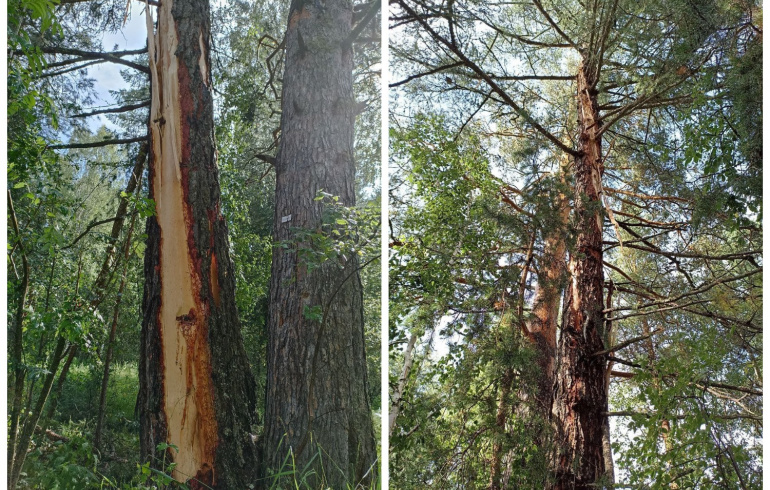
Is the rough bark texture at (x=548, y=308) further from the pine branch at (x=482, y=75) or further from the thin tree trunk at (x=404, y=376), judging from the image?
the thin tree trunk at (x=404, y=376)

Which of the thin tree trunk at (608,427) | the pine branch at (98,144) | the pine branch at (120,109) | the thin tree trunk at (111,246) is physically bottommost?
the thin tree trunk at (608,427)

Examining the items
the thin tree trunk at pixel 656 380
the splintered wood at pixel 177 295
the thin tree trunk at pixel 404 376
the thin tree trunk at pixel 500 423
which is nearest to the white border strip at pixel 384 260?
the thin tree trunk at pixel 404 376

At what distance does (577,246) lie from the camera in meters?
2.11

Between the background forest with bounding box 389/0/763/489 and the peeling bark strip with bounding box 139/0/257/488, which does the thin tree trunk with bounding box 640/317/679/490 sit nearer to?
the background forest with bounding box 389/0/763/489

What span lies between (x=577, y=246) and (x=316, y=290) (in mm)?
897

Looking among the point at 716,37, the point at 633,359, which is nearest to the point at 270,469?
the point at 633,359

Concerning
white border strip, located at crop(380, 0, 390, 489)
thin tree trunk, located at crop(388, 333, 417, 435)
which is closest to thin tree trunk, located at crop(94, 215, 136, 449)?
white border strip, located at crop(380, 0, 390, 489)

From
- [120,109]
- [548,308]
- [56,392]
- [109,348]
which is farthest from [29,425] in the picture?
[548,308]

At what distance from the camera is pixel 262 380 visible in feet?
5.56

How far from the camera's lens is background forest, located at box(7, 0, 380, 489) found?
1374 mm

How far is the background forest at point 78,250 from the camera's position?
137 cm

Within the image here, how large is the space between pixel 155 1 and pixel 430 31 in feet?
2.92

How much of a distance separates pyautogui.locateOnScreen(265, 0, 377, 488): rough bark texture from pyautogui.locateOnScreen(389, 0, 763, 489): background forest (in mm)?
175

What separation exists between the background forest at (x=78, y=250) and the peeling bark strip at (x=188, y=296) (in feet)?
0.11
